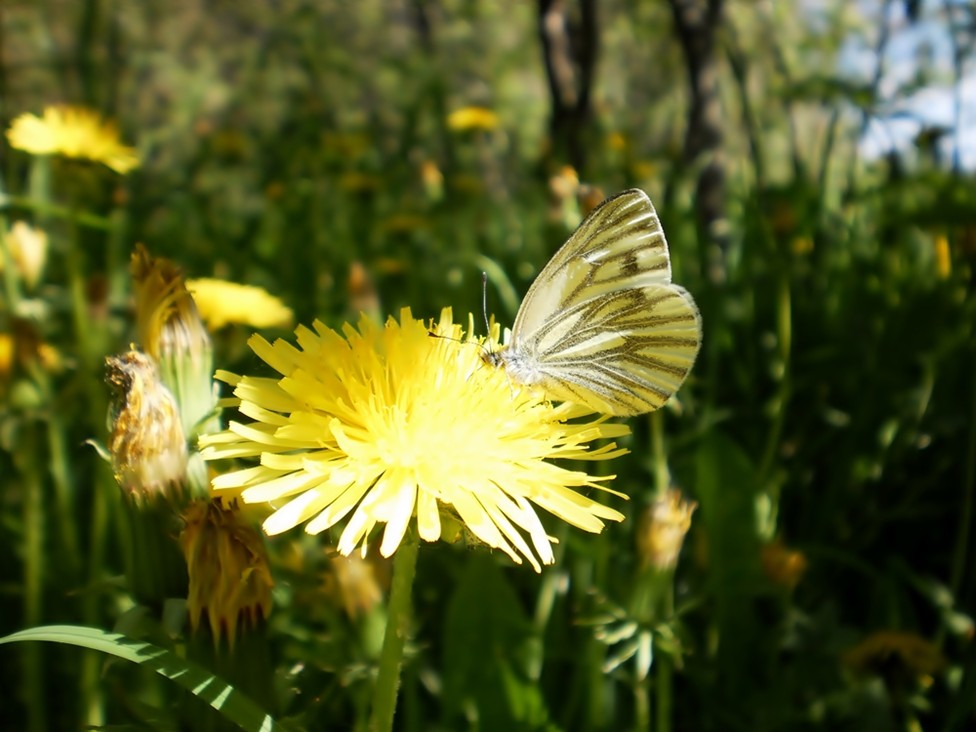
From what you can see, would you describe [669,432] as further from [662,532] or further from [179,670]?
[179,670]

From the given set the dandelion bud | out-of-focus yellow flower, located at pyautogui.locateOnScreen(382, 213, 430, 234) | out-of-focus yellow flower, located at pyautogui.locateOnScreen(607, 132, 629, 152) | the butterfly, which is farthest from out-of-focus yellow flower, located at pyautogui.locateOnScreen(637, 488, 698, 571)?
out-of-focus yellow flower, located at pyautogui.locateOnScreen(607, 132, 629, 152)

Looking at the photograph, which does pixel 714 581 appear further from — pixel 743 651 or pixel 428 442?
pixel 428 442

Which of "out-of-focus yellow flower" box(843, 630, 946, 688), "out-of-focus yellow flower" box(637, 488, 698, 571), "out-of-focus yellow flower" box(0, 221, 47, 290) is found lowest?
"out-of-focus yellow flower" box(843, 630, 946, 688)

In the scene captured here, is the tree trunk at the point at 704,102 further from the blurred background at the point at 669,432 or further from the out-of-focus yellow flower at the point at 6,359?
the out-of-focus yellow flower at the point at 6,359

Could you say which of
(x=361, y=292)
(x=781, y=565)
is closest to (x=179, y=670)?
(x=781, y=565)

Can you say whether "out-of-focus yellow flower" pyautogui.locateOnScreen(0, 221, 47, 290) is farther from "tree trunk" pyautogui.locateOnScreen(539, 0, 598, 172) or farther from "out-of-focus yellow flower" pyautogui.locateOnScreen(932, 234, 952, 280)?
"out-of-focus yellow flower" pyautogui.locateOnScreen(932, 234, 952, 280)

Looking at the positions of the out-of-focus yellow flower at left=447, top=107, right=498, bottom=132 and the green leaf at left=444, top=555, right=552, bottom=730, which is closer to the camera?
the green leaf at left=444, top=555, right=552, bottom=730
